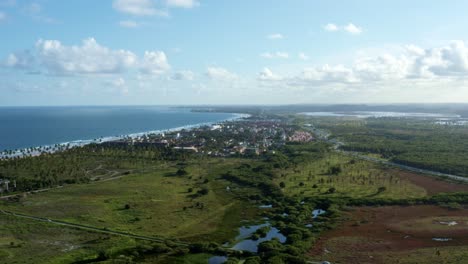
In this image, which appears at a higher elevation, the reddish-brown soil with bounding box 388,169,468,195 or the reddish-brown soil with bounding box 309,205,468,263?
the reddish-brown soil with bounding box 388,169,468,195

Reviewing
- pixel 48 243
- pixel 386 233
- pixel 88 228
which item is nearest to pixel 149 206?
pixel 88 228

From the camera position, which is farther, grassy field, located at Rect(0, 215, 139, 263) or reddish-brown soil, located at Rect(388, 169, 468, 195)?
reddish-brown soil, located at Rect(388, 169, 468, 195)

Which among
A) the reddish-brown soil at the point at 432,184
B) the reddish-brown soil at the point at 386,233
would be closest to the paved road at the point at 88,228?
the reddish-brown soil at the point at 386,233

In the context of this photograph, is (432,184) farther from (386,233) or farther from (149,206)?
(149,206)

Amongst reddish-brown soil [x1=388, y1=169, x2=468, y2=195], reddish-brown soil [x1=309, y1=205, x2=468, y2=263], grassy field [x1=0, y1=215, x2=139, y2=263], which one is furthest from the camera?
reddish-brown soil [x1=388, y1=169, x2=468, y2=195]

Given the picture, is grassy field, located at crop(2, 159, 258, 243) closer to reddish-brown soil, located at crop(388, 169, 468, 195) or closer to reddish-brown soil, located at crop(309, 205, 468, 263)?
reddish-brown soil, located at crop(309, 205, 468, 263)

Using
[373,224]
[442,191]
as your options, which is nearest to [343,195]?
[373,224]

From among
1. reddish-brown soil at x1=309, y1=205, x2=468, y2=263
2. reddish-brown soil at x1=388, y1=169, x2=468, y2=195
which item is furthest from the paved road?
reddish-brown soil at x1=388, y1=169, x2=468, y2=195
